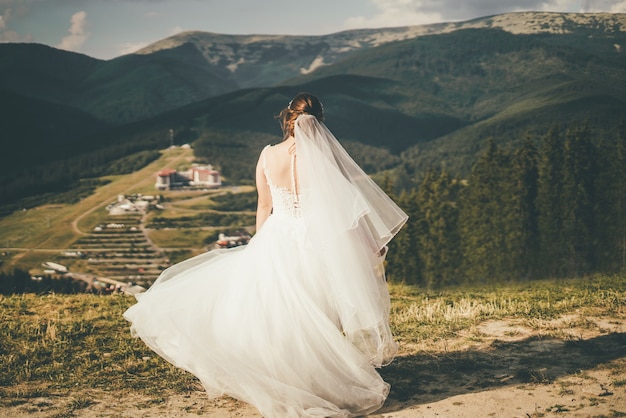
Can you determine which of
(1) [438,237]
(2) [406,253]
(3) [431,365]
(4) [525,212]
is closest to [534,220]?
(4) [525,212]

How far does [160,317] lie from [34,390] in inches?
65.4

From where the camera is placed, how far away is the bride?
245 inches

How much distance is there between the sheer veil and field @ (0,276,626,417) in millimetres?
925

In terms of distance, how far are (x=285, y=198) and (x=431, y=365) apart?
2.97 meters

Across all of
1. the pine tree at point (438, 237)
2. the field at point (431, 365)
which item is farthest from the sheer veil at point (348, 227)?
the pine tree at point (438, 237)

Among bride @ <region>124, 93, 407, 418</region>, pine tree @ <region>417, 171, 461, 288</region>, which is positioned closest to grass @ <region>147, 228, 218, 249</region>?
pine tree @ <region>417, 171, 461, 288</region>

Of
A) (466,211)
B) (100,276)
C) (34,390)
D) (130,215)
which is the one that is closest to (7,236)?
(130,215)

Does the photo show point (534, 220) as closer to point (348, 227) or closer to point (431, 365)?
point (431, 365)

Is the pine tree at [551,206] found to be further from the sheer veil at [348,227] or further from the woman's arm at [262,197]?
the woman's arm at [262,197]

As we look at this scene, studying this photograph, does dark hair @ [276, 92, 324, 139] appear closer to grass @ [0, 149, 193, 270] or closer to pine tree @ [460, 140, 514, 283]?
pine tree @ [460, 140, 514, 283]

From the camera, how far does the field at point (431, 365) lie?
6.19 metres

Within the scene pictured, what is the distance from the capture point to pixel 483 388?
662 cm

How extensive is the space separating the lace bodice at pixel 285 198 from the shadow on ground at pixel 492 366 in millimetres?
2422

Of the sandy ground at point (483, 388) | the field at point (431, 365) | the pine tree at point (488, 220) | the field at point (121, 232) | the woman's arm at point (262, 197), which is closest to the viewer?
the sandy ground at point (483, 388)
